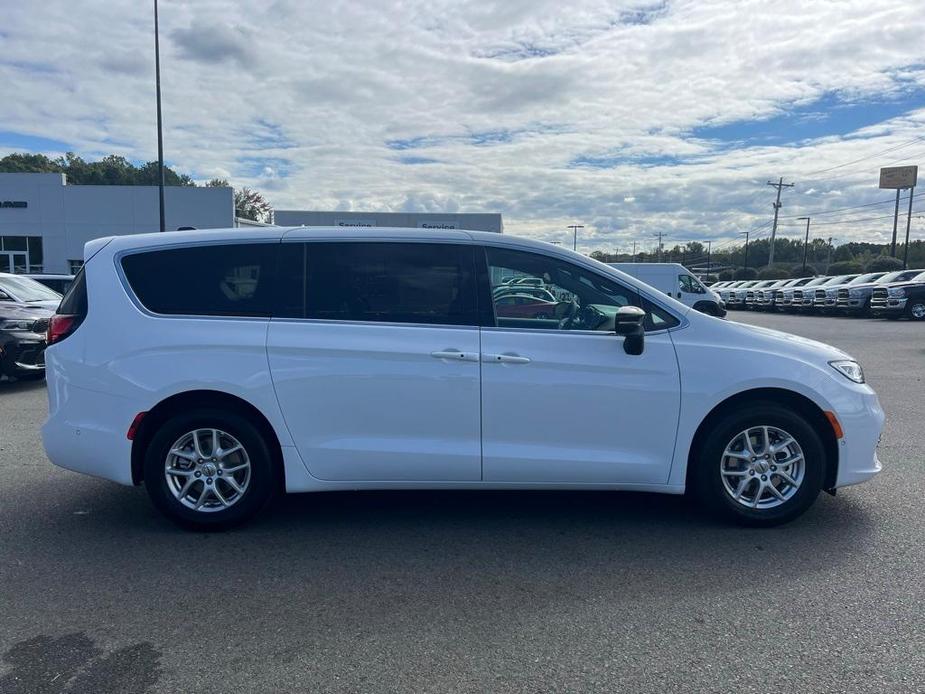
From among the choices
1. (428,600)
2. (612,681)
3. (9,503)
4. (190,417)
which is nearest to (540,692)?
(612,681)

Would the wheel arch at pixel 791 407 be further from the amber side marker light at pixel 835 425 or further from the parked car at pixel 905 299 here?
the parked car at pixel 905 299

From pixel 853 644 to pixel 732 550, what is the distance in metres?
1.06

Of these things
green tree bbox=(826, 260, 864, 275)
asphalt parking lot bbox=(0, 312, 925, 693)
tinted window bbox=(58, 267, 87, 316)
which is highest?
green tree bbox=(826, 260, 864, 275)

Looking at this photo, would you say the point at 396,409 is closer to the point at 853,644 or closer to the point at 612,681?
the point at 612,681

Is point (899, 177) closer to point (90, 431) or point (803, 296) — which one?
point (803, 296)

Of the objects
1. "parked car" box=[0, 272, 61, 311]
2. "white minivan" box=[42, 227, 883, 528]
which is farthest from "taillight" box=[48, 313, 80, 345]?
"parked car" box=[0, 272, 61, 311]

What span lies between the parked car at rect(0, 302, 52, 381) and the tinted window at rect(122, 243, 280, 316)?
6179mm

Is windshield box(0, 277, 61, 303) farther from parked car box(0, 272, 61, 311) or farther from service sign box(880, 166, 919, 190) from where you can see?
service sign box(880, 166, 919, 190)

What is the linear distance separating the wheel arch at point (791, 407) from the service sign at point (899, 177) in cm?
7018

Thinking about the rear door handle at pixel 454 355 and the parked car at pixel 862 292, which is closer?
the rear door handle at pixel 454 355

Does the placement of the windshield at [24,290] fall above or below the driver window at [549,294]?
below

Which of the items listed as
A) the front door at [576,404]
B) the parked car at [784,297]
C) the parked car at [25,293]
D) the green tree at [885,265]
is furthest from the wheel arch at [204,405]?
the green tree at [885,265]

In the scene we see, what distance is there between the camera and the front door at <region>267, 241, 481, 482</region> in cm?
433

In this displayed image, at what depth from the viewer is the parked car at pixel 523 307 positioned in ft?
14.7
